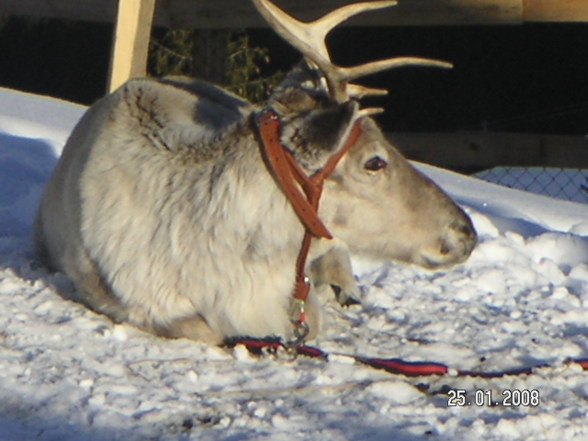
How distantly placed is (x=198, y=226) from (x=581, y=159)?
552cm

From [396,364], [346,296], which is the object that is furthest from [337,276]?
[396,364]

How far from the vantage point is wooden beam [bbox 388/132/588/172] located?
9.02 metres

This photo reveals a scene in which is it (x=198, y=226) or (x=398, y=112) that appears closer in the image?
(x=198, y=226)

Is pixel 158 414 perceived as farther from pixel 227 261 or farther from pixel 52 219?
pixel 52 219

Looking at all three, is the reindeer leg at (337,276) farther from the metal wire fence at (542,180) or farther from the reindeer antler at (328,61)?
the metal wire fence at (542,180)

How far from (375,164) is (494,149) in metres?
5.32

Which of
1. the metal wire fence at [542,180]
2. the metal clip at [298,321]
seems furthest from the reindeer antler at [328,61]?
the metal wire fence at [542,180]

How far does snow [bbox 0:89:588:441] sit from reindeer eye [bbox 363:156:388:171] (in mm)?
566

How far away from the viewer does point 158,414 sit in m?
3.36

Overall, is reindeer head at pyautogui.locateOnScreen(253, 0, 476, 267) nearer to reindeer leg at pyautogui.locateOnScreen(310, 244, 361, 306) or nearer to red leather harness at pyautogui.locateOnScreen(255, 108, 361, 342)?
red leather harness at pyautogui.locateOnScreen(255, 108, 361, 342)

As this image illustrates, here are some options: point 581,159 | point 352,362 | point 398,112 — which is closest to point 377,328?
point 352,362

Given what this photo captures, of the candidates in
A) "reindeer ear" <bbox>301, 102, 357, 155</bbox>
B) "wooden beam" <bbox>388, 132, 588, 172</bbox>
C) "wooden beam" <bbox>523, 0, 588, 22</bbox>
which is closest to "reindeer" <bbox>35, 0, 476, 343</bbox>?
"reindeer ear" <bbox>301, 102, 357, 155</bbox>

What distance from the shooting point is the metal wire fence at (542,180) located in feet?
36.4

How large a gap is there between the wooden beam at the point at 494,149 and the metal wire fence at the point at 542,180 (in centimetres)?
162
